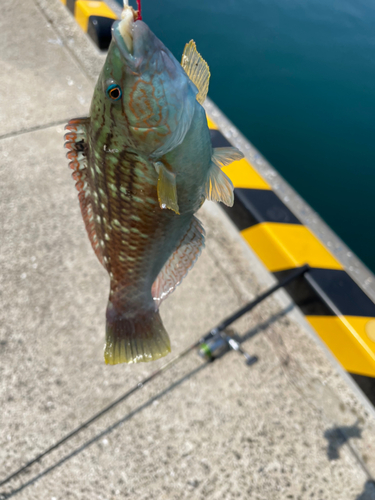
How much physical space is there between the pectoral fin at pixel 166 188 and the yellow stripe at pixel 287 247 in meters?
1.82

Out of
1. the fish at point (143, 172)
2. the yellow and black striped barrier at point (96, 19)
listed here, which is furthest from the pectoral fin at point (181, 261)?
the yellow and black striped barrier at point (96, 19)

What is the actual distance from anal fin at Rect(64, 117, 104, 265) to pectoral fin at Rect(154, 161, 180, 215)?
0.26 meters

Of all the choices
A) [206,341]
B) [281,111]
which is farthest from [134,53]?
[281,111]

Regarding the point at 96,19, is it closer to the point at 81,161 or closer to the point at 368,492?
the point at 81,161

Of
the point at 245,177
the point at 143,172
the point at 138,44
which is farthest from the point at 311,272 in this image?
the point at 138,44

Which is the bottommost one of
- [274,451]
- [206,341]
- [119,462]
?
[119,462]

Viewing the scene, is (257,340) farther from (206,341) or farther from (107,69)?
(107,69)

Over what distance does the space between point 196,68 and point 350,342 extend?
201cm

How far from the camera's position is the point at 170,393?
2.52 metres

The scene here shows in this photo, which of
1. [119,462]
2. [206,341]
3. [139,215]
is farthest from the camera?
[206,341]

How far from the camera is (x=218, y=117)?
3840mm

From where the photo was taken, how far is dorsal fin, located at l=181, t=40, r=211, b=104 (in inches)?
42.3

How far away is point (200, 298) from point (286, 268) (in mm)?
682

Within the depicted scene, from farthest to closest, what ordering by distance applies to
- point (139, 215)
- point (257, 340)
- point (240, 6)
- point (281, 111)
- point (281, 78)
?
point (240, 6) → point (281, 78) → point (281, 111) → point (257, 340) → point (139, 215)
